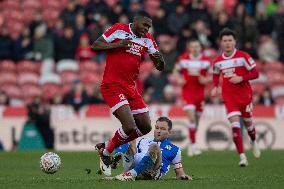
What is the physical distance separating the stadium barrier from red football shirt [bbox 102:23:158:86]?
10.2 metres

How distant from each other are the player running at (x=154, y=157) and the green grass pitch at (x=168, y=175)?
23cm

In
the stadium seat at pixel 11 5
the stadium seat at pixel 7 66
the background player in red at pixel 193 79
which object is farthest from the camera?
the stadium seat at pixel 11 5

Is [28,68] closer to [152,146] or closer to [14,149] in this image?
[14,149]

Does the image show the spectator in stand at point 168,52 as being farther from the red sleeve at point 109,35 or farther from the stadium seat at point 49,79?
the red sleeve at point 109,35

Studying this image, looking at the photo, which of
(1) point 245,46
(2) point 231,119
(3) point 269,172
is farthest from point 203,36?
(3) point 269,172

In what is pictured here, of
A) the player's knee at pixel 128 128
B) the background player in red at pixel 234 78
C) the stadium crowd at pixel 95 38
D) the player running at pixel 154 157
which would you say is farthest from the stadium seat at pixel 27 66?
the player running at pixel 154 157

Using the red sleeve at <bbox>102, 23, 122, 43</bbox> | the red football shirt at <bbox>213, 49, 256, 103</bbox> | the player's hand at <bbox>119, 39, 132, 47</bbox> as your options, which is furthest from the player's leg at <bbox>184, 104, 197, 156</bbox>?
the player's hand at <bbox>119, 39, 132, 47</bbox>

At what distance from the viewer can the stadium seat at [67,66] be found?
2711 cm

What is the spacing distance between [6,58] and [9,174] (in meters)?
13.2

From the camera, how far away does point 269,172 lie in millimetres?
15188

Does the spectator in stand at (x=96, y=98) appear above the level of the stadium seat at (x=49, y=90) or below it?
below

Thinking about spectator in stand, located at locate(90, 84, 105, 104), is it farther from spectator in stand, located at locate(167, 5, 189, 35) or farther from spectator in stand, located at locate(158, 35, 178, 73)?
spectator in stand, located at locate(167, 5, 189, 35)

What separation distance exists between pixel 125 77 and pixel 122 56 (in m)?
0.33

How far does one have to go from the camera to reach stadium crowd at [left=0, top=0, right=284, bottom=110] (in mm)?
26297
